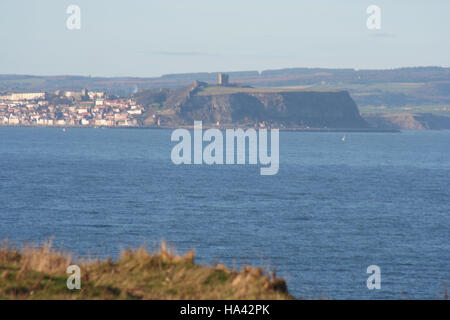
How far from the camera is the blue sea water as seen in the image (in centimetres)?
3734

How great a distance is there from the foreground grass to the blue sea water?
8790 millimetres

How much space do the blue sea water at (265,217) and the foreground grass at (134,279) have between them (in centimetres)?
879

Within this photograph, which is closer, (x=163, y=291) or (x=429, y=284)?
(x=163, y=291)

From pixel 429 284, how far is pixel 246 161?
4255 inches

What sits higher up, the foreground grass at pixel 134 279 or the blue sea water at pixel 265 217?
the foreground grass at pixel 134 279

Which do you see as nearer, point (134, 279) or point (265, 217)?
point (134, 279)

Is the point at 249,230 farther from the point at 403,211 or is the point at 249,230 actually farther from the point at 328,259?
the point at 403,211

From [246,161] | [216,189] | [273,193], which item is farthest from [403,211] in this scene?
[246,161]

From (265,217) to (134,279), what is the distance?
45.9 m

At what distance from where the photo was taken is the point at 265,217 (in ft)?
188

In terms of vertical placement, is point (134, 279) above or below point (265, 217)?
above

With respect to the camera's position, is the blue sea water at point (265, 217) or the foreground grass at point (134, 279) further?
the blue sea water at point (265, 217)

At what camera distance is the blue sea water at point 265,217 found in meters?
37.3

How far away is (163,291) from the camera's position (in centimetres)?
1099
